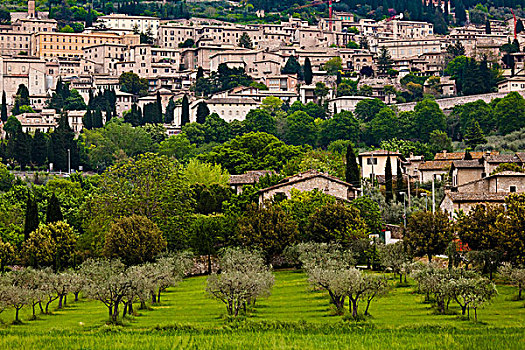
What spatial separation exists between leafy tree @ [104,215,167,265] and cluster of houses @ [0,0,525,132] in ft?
231

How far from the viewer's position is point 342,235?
163 feet

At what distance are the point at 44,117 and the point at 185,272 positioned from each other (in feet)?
268

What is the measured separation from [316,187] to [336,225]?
9629 millimetres

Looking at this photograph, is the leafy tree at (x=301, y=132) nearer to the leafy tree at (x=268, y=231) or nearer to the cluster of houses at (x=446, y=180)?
the cluster of houses at (x=446, y=180)

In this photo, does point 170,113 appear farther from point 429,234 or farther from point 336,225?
point 429,234

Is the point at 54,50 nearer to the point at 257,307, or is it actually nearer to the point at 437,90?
the point at 437,90

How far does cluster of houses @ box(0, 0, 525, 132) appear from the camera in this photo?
137 m

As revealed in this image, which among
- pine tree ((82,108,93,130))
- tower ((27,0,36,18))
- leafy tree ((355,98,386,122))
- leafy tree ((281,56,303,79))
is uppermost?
tower ((27,0,36,18))

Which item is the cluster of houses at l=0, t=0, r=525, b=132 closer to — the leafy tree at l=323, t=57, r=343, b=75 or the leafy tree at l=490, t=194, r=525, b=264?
the leafy tree at l=323, t=57, r=343, b=75

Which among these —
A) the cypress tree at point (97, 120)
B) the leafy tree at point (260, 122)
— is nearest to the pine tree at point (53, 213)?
the leafy tree at point (260, 122)

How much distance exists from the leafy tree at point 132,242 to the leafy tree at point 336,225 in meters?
8.07

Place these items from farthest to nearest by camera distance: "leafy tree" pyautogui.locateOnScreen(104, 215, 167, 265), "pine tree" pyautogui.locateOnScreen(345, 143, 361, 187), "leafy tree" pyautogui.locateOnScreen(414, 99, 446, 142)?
1. "leafy tree" pyautogui.locateOnScreen(414, 99, 446, 142)
2. "pine tree" pyautogui.locateOnScreen(345, 143, 361, 187)
3. "leafy tree" pyautogui.locateOnScreen(104, 215, 167, 265)

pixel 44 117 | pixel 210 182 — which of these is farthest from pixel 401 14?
pixel 210 182

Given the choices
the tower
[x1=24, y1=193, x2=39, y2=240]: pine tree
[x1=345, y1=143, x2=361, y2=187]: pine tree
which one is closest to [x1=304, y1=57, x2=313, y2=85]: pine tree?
the tower
